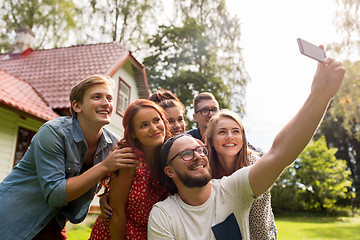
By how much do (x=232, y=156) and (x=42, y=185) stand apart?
152cm

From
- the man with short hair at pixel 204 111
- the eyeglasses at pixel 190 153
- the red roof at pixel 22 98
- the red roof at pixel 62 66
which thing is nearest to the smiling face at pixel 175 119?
the man with short hair at pixel 204 111

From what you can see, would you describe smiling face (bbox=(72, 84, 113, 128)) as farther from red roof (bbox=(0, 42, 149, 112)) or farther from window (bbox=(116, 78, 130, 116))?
window (bbox=(116, 78, 130, 116))

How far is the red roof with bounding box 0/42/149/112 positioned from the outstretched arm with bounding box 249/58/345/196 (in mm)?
9588

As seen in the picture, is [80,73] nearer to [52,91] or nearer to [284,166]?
[52,91]

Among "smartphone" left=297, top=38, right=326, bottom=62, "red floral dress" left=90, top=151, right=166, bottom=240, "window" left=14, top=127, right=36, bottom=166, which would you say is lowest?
"window" left=14, top=127, right=36, bottom=166

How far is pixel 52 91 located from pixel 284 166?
11.2 m

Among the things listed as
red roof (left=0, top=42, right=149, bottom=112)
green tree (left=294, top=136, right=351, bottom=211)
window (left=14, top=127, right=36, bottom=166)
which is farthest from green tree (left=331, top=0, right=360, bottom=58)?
window (left=14, top=127, right=36, bottom=166)

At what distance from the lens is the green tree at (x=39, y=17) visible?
20.1 meters

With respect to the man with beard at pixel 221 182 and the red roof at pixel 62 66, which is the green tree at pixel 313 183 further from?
the man with beard at pixel 221 182

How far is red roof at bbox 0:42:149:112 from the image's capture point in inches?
458

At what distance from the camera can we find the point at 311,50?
4.99 ft

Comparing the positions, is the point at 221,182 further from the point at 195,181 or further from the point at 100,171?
the point at 100,171

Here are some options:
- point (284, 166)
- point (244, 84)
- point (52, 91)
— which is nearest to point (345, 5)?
point (244, 84)

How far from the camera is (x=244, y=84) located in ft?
74.2
